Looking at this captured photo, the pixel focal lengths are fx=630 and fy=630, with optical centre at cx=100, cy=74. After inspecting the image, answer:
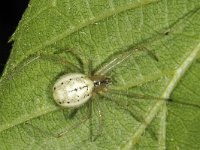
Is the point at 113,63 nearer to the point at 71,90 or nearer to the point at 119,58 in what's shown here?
the point at 119,58

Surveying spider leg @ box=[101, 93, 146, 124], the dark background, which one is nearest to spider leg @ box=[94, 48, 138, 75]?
spider leg @ box=[101, 93, 146, 124]

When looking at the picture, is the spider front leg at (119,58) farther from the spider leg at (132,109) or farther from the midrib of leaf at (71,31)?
the midrib of leaf at (71,31)

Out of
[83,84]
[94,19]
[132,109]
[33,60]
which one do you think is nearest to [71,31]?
[94,19]

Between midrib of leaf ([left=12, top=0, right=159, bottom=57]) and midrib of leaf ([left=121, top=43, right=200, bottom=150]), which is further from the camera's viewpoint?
midrib of leaf ([left=12, top=0, right=159, bottom=57])

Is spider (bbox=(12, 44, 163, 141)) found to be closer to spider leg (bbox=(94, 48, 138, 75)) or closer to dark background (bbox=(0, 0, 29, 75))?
spider leg (bbox=(94, 48, 138, 75))

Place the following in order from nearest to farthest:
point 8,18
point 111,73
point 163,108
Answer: point 163,108, point 111,73, point 8,18

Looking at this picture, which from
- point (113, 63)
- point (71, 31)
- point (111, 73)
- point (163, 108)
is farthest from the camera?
point (111, 73)

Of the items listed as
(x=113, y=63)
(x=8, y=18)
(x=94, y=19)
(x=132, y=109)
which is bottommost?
(x=132, y=109)
